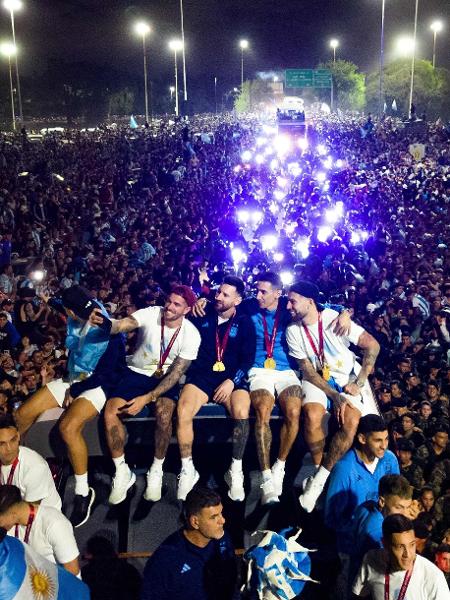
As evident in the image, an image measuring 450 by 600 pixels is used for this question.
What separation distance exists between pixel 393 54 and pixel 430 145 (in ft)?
237

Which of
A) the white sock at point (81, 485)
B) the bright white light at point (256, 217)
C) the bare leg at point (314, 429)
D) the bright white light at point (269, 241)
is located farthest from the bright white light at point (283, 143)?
the white sock at point (81, 485)

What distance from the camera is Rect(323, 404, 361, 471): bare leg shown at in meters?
4.83

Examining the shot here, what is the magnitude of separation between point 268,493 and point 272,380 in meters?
0.90

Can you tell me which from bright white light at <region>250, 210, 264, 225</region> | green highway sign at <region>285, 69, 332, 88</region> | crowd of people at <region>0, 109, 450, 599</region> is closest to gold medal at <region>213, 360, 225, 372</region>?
crowd of people at <region>0, 109, 450, 599</region>

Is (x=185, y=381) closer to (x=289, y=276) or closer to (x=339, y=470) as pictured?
(x=339, y=470)

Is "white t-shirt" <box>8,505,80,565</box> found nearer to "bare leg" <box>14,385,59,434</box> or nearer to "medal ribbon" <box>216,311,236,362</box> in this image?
"bare leg" <box>14,385,59,434</box>

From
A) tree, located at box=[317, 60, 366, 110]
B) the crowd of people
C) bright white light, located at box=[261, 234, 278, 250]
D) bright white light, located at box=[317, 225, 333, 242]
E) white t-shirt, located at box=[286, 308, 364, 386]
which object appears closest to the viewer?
the crowd of people

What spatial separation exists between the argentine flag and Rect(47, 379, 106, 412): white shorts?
6.43 feet

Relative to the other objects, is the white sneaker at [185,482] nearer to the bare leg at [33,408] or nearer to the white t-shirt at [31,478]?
the white t-shirt at [31,478]

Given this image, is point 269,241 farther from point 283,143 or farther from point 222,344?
point 283,143

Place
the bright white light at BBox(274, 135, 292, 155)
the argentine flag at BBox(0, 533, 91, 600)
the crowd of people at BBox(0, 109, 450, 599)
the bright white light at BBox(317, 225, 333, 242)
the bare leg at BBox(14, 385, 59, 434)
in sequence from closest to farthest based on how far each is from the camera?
1. the argentine flag at BBox(0, 533, 91, 600)
2. the crowd of people at BBox(0, 109, 450, 599)
3. the bare leg at BBox(14, 385, 59, 434)
4. the bright white light at BBox(317, 225, 333, 242)
5. the bright white light at BBox(274, 135, 292, 155)

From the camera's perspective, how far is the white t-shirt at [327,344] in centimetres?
532

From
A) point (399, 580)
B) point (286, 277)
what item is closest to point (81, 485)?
point (399, 580)

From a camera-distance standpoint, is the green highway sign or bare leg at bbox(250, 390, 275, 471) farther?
the green highway sign
